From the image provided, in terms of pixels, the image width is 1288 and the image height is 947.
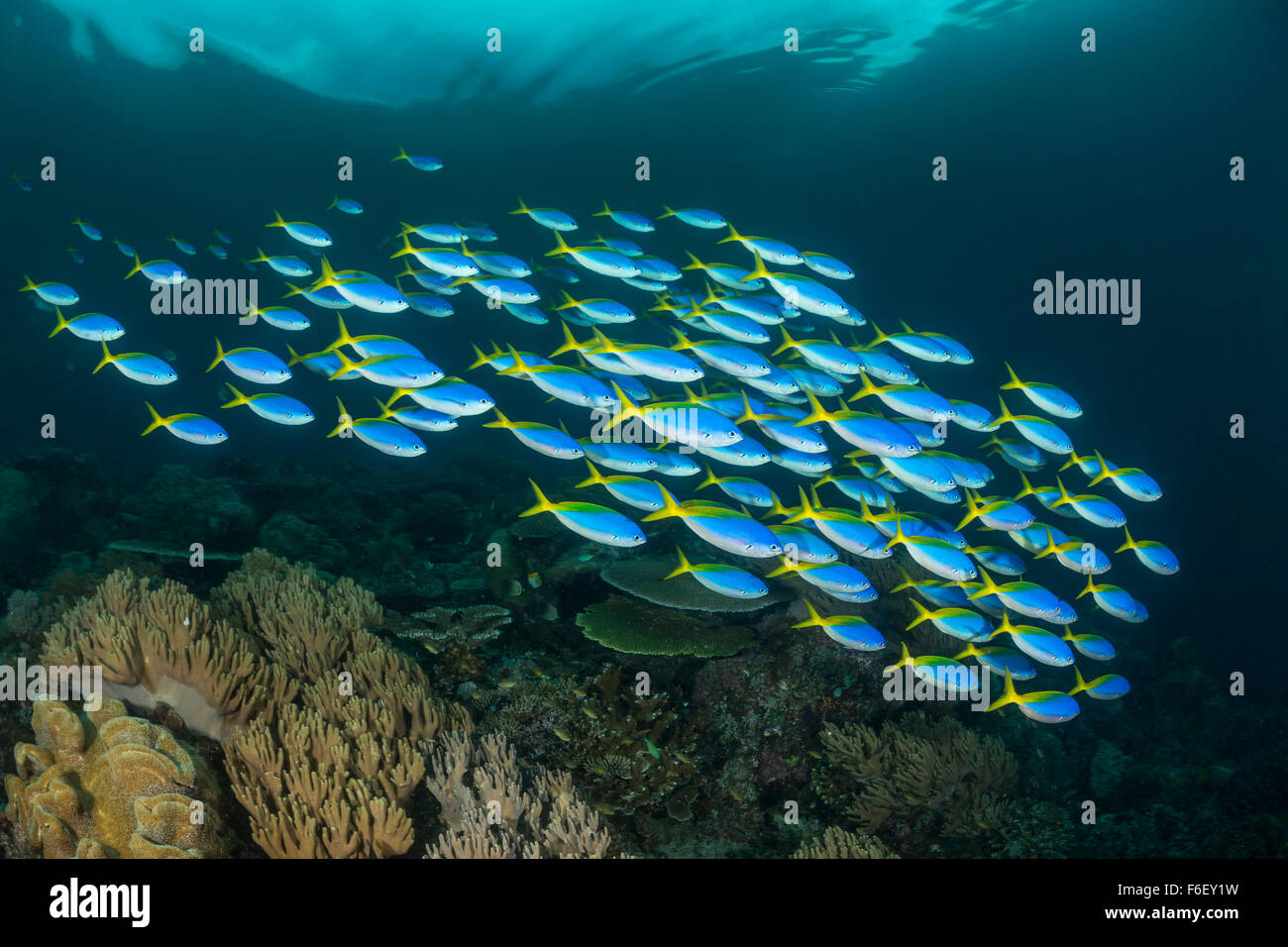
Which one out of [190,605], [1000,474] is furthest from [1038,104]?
[190,605]

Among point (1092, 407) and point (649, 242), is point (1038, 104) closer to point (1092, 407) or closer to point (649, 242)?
point (1092, 407)

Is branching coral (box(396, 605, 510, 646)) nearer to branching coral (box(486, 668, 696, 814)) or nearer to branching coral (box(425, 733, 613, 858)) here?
branching coral (box(486, 668, 696, 814))

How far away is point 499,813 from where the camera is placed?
321cm

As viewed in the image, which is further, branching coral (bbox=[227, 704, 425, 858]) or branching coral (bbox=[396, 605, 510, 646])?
branching coral (bbox=[396, 605, 510, 646])

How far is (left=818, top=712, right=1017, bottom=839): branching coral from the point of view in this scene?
4.56 m

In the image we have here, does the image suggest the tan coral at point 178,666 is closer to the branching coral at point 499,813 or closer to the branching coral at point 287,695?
the branching coral at point 287,695

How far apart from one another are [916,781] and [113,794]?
15.5 feet

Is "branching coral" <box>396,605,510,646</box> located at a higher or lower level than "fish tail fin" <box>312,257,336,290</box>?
lower

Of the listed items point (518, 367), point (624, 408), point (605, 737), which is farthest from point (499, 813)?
point (518, 367)

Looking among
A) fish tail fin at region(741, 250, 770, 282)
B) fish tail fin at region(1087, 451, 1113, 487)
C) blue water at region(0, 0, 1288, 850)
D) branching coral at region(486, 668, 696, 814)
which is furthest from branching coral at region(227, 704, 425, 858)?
blue water at region(0, 0, 1288, 850)

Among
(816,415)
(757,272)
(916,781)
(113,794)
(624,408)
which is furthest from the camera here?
(757,272)

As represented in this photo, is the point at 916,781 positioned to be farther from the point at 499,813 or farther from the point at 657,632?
the point at 499,813

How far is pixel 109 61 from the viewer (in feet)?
76.0

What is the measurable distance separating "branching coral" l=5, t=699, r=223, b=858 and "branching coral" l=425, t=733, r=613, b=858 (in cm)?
101
